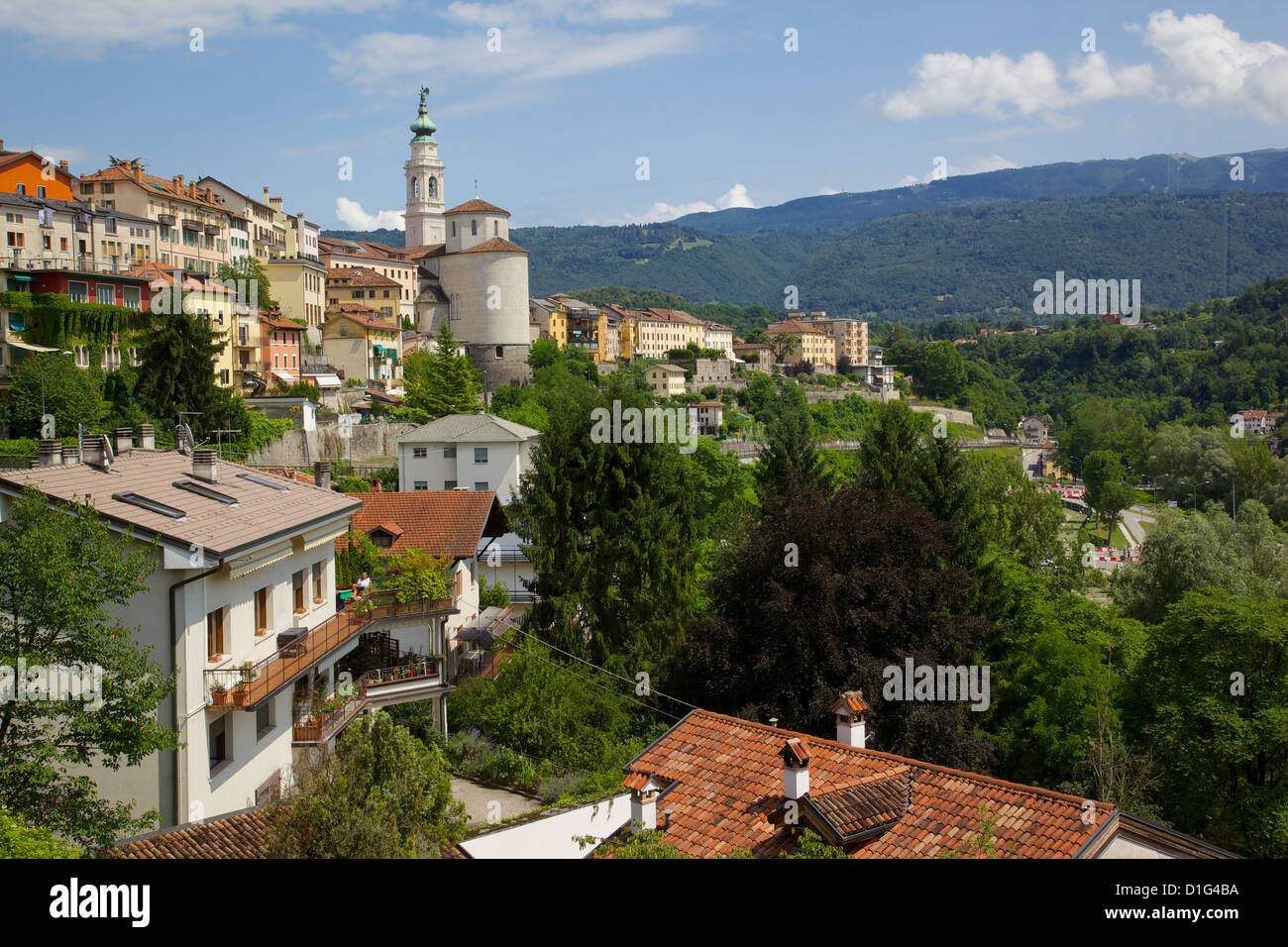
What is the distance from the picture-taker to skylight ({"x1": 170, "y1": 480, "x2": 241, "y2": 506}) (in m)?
17.2

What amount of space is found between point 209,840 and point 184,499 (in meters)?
6.26

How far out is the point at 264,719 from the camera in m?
17.1

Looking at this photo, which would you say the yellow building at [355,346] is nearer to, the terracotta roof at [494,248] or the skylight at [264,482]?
the terracotta roof at [494,248]

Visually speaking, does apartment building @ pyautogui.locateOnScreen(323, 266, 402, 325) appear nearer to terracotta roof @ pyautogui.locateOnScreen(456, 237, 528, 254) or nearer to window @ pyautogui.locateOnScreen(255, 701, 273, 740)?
terracotta roof @ pyautogui.locateOnScreen(456, 237, 528, 254)

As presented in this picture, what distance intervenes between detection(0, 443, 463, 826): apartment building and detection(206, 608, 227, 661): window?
0.02 metres

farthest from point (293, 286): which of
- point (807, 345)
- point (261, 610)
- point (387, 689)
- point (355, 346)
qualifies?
point (807, 345)

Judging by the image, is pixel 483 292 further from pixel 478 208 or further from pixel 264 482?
pixel 264 482

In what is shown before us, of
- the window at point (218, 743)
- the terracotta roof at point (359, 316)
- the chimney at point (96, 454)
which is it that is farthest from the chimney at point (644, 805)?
the terracotta roof at point (359, 316)

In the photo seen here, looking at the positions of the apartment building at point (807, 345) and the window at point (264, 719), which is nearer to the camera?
the window at point (264, 719)

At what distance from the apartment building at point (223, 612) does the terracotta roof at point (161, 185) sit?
151 feet

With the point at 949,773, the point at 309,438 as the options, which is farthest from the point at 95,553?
the point at 309,438

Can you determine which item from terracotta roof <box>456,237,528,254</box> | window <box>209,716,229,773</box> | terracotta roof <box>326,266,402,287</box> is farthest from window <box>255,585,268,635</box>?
terracotta roof <box>456,237,528,254</box>

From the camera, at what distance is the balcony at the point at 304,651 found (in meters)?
14.9
